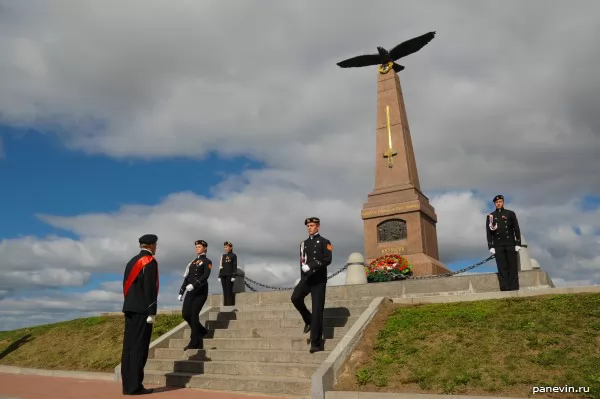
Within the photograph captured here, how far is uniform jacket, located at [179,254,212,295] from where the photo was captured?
8.68 m

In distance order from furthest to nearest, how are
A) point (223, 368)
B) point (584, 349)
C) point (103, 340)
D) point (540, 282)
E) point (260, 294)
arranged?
point (260, 294)
point (103, 340)
point (540, 282)
point (223, 368)
point (584, 349)

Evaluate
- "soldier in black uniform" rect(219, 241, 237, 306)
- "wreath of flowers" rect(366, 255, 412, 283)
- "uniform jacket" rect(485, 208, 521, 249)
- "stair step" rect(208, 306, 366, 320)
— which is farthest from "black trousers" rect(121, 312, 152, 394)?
"wreath of flowers" rect(366, 255, 412, 283)

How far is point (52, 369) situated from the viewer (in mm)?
9703

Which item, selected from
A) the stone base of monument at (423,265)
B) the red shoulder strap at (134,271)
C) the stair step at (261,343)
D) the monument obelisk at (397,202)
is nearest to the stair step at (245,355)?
the stair step at (261,343)

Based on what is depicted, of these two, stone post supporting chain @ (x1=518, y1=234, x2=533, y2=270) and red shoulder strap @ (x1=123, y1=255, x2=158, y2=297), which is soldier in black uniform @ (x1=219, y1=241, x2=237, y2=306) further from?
stone post supporting chain @ (x1=518, y1=234, x2=533, y2=270)

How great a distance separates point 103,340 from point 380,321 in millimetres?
6282

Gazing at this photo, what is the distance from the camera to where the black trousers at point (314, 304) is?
296 inches

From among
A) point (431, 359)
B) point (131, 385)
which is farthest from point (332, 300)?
point (131, 385)

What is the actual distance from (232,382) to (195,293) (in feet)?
6.82

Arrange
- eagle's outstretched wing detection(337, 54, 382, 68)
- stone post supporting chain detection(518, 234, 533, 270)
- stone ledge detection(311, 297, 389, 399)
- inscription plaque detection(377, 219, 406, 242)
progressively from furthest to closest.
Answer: eagle's outstretched wing detection(337, 54, 382, 68) < inscription plaque detection(377, 219, 406, 242) < stone post supporting chain detection(518, 234, 533, 270) < stone ledge detection(311, 297, 389, 399)

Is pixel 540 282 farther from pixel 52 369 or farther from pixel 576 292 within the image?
pixel 52 369

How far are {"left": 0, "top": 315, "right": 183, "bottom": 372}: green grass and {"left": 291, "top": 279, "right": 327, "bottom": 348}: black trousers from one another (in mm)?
3870

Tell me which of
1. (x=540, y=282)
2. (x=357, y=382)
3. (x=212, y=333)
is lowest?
(x=357, y=382)
